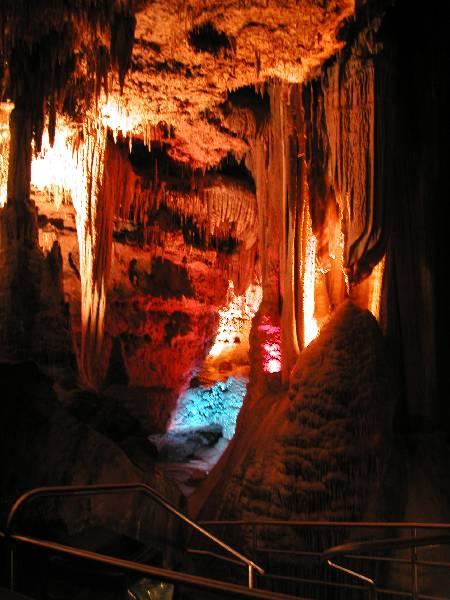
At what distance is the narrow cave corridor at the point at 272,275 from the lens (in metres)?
5.31

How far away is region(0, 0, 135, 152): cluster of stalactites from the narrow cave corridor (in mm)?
26

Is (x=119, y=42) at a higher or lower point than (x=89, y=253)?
higher

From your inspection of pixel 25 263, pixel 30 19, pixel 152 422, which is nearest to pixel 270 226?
pixel 25 263

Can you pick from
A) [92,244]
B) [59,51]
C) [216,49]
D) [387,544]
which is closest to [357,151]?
[216,49]

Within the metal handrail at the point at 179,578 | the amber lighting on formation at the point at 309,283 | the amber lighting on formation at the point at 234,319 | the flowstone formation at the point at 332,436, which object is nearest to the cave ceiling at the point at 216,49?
the amber lighting on formation at the point at 309,283

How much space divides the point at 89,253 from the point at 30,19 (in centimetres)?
425

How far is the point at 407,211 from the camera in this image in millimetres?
6906

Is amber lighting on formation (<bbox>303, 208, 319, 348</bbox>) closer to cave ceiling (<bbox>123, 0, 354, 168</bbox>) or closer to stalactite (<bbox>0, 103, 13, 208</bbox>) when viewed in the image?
cave ceiling (<bbox>123, 0, 354, 168</bbox>)

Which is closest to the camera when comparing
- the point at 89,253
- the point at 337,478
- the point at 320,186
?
the point at 337,478

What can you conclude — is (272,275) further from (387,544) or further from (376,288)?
(387,544)

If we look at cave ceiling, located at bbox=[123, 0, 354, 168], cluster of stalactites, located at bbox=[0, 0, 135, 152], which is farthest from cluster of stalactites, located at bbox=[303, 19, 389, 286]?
cluster of stalactites, located at bbox=[0, 0, 135, 152]

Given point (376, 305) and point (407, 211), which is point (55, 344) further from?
point (407, 211)

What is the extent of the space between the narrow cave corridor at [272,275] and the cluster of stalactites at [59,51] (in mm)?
26

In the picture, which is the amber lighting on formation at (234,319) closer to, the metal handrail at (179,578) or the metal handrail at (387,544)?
the metal handrail at (387,544)
